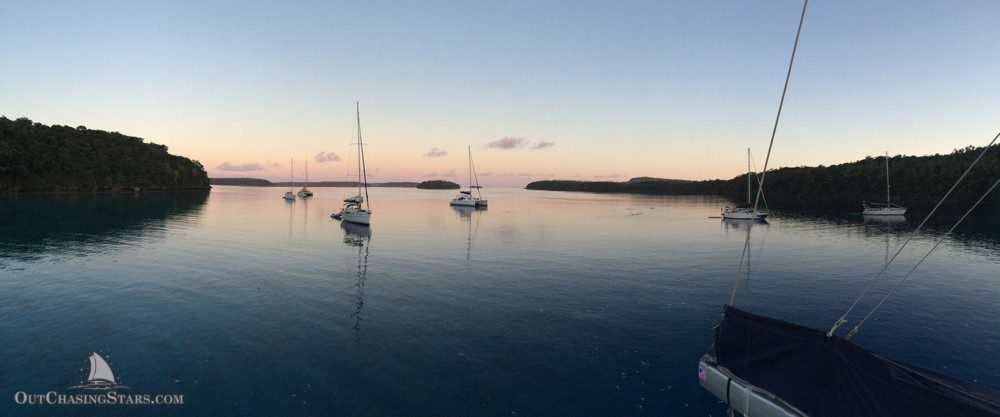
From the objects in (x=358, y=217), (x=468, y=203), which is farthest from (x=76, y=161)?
(x=358, y=217)

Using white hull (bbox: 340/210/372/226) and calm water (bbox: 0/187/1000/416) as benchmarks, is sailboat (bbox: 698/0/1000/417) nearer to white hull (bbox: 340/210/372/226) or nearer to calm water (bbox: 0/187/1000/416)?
calm water (bbox: 0/187/1000/416)

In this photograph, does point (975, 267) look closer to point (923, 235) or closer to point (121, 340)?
point (923, 235)

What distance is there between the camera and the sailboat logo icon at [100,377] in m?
13.4

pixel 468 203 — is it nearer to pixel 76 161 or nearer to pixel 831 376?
pixel 831 376

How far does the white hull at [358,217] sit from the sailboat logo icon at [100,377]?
47.3 m

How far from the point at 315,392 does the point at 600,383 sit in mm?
9197

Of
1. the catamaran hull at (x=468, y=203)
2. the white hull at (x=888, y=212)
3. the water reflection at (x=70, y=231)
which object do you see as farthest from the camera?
the catamaran hull at (x=468, y=203)

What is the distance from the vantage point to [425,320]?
20.0m

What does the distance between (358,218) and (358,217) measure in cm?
15

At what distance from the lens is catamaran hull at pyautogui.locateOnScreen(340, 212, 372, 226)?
204ft

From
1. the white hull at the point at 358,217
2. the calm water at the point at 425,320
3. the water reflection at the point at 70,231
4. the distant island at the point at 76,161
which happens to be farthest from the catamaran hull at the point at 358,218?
the distant island at the point at 76,161

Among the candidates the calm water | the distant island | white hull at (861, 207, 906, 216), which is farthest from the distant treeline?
the distant island

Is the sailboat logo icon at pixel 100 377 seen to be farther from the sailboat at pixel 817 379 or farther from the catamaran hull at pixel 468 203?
the catamaran hull at pixel 468 203

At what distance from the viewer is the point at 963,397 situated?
818 cm
